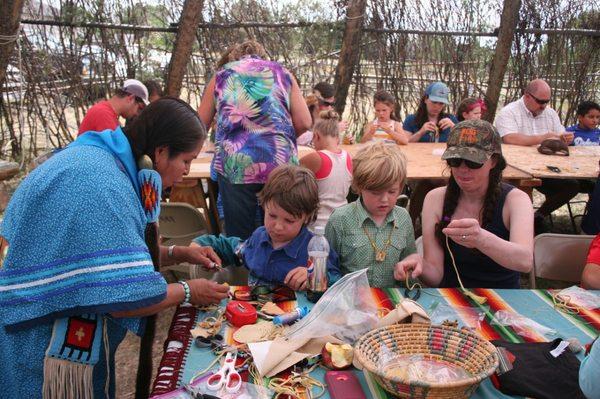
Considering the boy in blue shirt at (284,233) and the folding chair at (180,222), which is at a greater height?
the boy in blue shirt at (284,233)

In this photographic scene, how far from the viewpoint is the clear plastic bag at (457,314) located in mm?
1890

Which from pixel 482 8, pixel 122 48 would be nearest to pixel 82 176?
pixel 122 48

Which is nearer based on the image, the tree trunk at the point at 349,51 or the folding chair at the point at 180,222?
the folding chair at the point at 180,222

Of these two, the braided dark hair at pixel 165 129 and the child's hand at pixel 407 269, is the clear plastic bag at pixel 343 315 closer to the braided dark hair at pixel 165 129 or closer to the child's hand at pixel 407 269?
the child's hand at pixel 407 269

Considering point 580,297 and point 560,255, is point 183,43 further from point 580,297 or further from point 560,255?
point 580,297

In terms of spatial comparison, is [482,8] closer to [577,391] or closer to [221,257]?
[221,257]

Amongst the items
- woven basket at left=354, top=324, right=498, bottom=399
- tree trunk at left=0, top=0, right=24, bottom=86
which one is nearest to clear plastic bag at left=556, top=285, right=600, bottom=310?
woven basket at left=354, top=324, right=498, bottom=399

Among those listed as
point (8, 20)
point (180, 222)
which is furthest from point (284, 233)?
point (8, 20)

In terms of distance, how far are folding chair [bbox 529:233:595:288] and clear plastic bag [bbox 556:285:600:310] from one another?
60 cm

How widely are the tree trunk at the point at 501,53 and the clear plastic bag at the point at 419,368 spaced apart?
6216 mm

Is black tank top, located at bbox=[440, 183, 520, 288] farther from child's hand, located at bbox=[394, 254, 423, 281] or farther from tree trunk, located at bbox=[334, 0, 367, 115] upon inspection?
tree trunk, located at bbox=[334, 0, 367, 115]

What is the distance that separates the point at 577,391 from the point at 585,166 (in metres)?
3.51

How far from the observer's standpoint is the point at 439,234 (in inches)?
98.8

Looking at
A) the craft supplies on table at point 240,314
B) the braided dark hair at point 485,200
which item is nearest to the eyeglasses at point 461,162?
the braided dark hair at point 485,200
